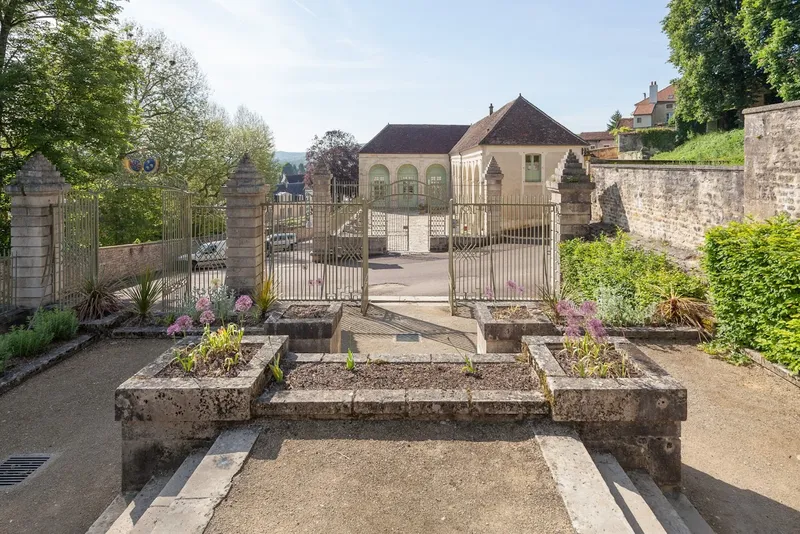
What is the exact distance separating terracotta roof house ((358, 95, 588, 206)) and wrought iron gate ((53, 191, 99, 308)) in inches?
595

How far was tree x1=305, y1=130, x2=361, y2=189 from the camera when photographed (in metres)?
50.1

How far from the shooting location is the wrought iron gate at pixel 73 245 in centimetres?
988

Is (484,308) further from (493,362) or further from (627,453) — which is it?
(627,453)

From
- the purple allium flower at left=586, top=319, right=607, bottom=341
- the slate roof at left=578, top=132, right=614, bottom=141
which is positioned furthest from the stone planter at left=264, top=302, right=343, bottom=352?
the slate roof at left=578, top=132, right=614, bottom=141

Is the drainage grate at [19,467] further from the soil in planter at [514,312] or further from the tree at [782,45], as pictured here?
the tree at [782,45]

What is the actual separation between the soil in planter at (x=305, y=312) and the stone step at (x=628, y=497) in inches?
183

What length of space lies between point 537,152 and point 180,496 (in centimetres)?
2987

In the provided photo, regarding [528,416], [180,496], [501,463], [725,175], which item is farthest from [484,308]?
[725,175]

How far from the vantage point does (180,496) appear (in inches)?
125

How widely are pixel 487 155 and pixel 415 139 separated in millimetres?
14130

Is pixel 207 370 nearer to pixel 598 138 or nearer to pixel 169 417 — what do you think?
pixel 169 417

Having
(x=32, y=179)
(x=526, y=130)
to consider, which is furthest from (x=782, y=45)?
(x=32, y=179)

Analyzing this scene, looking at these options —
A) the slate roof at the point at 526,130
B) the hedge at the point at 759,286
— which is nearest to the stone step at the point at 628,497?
the hedge at the point at 759,286

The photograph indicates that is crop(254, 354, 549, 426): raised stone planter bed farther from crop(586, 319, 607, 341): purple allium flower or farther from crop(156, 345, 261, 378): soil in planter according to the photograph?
crop(586, 319, 607, 341): purple allium flower
